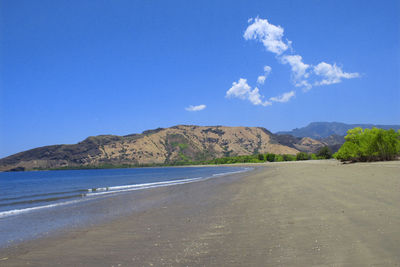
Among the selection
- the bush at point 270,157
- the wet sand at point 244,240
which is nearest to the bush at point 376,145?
the wet sand at point 244,240

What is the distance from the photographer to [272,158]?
643 feet

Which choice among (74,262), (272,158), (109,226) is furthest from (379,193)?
(272,158)

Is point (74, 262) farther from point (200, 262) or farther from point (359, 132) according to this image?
point (359, 132)

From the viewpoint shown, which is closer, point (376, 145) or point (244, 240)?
point (244, 240)

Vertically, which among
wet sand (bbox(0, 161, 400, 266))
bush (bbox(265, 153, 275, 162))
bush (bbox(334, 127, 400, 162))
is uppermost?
bush (bbox(334, 127, 400, 162))

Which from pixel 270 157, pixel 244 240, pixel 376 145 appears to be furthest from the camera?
pixel 270 157

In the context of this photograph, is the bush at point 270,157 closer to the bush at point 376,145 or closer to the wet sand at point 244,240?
the bush at point 376,145

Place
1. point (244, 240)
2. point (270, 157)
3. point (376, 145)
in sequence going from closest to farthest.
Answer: point (244, 240), point (376, 145), point (270, 157)

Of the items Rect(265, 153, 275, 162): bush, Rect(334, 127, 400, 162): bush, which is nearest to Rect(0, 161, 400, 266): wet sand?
Rect(334, 127, 400, 162): bush

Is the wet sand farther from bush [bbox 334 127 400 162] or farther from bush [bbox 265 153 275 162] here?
bush [bbox 265 153 275 162]

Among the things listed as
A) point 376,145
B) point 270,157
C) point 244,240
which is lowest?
point 270,157

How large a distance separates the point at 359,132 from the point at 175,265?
7144cm

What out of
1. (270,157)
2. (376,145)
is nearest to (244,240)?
(376,145)

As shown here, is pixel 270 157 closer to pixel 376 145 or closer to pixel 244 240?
pixel 376 145
